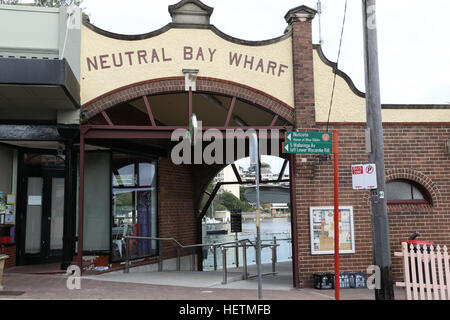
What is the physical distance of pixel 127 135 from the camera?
10898mm

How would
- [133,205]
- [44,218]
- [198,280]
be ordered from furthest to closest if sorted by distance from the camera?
[133,205], [44,218], [198,280]

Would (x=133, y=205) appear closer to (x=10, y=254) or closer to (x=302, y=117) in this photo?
(x=10, y=254)

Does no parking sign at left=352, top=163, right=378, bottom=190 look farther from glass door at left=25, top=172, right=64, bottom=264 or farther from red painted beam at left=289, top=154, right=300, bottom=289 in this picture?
glass door at left=25, top=172, right=64, bottom=264

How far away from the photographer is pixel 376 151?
8.44m

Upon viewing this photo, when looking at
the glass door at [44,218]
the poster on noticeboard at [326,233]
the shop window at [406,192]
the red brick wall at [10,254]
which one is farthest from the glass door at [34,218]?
the shop window at [406,192]

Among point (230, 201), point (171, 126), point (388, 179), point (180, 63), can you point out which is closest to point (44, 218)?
point (171, 126)

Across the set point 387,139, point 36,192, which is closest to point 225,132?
point 387,139

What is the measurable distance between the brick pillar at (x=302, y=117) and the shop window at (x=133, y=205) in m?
4.78

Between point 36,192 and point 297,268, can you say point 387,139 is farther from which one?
point 36,192

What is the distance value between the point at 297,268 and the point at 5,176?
7692 mm

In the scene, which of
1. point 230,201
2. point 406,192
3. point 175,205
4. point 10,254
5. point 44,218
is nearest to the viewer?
point 406,192

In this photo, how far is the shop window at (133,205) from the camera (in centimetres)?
1329

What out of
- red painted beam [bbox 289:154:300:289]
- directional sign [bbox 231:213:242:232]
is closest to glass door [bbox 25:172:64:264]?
directional sign [bbox 231:213:242:232]

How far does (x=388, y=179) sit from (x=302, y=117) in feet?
8.44
